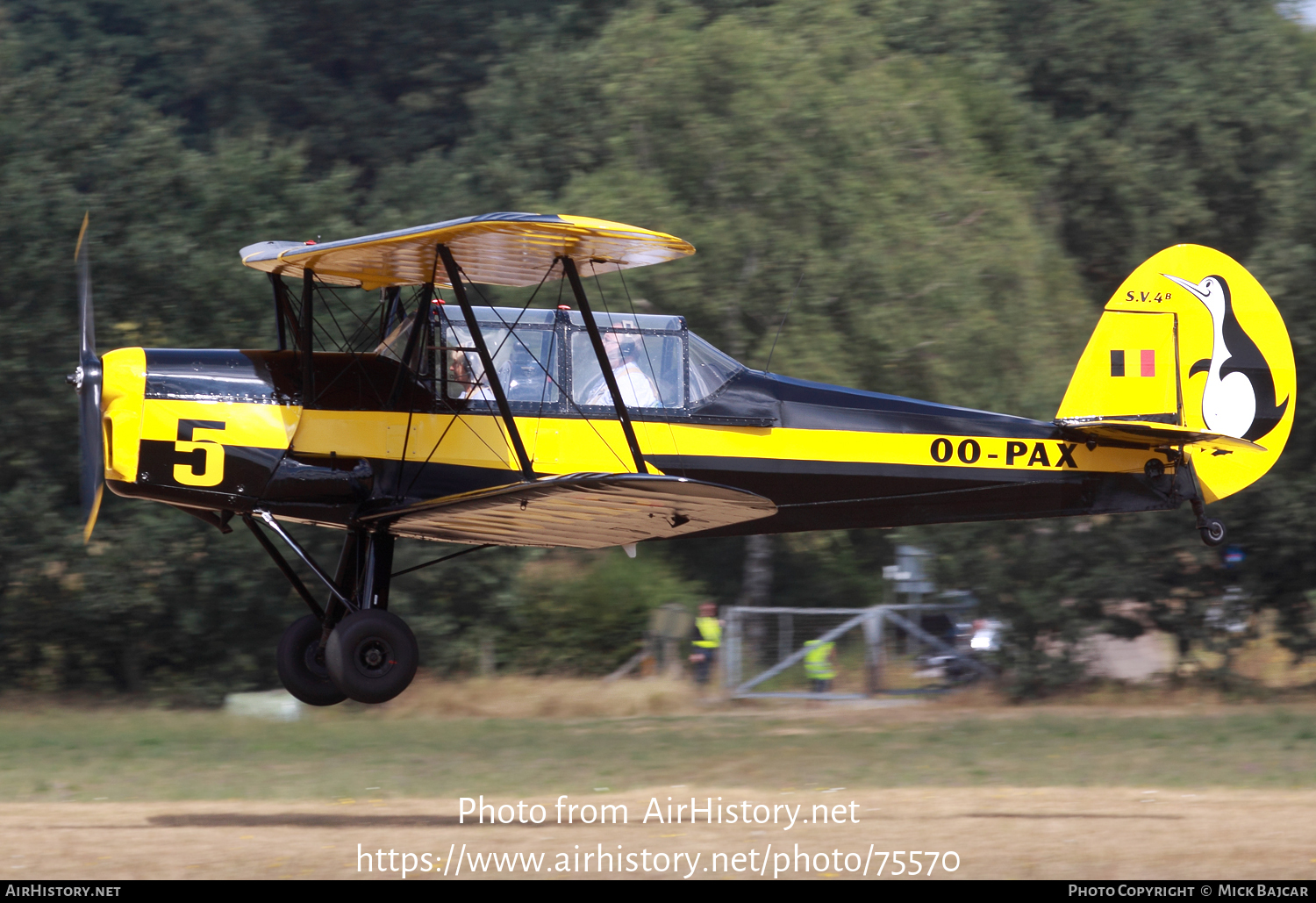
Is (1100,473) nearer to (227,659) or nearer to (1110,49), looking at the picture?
(227,659)

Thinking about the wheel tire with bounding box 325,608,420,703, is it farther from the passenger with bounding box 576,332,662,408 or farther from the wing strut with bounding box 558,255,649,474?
the passenger with bounding box 576,332,662,408

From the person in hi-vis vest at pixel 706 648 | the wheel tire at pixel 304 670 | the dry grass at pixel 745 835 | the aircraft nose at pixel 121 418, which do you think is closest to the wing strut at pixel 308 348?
the aircraft nose at pixel 121 418

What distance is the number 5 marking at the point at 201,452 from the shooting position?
8133 millimetres

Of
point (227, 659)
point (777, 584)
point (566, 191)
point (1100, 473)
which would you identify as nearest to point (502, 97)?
point (566, 191)

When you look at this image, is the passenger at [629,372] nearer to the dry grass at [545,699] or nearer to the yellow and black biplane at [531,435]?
the yellow and black biplane at [531,435]

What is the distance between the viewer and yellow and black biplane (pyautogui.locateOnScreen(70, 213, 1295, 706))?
26.4ft

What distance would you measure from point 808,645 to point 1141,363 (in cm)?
Answer: 832

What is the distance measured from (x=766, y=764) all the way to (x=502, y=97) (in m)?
15.7

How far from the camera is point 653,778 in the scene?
11594mm

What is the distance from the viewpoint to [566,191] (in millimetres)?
18906

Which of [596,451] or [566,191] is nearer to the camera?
[596,451]

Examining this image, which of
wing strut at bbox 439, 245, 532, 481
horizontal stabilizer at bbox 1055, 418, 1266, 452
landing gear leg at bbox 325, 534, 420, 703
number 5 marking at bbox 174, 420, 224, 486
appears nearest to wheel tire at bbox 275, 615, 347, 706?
landing gear leg at bbox 325, 534, 420, 703

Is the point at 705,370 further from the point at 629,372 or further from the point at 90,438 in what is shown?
the point at 90,438

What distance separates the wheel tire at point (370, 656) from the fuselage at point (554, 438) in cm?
73
